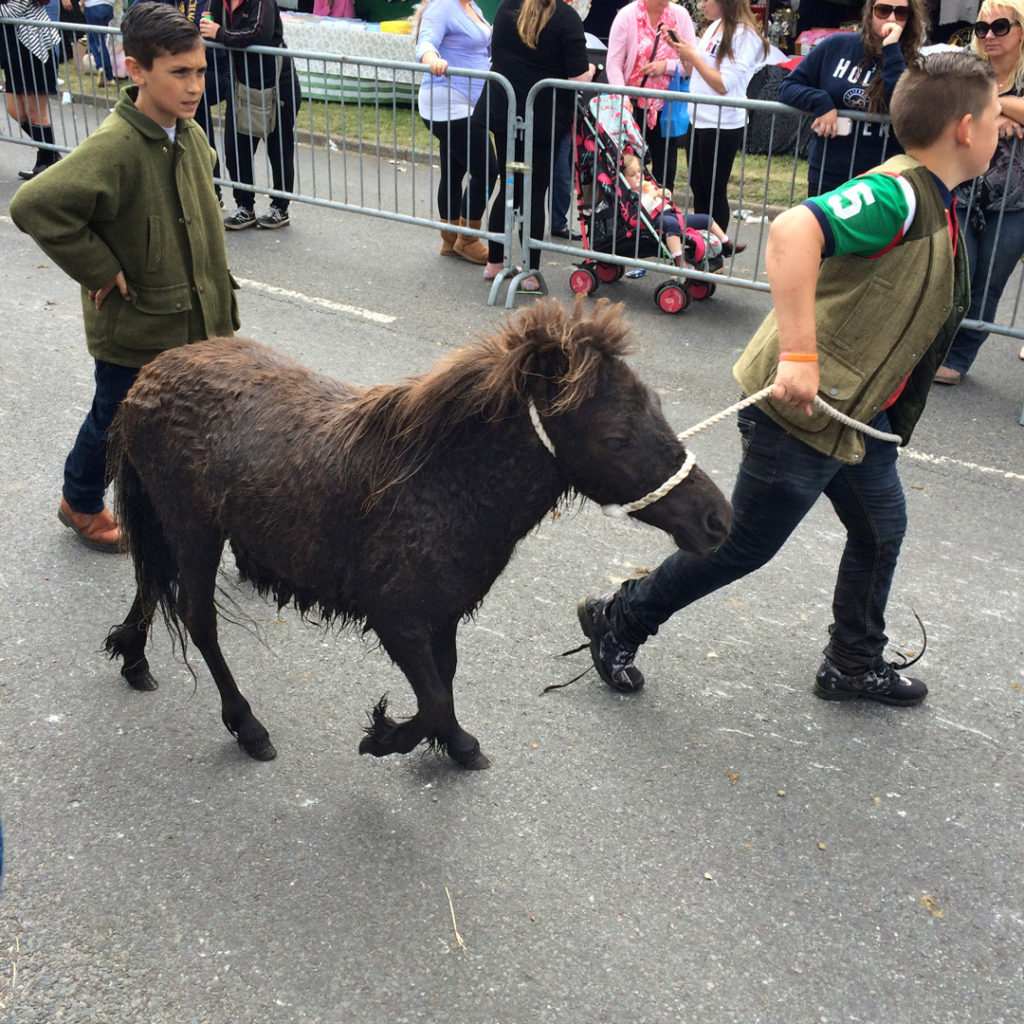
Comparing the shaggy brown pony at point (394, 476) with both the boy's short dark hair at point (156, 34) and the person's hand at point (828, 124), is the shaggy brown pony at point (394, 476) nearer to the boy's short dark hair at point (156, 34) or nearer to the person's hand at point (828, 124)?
the boy's short dark hair at point (156, 34)

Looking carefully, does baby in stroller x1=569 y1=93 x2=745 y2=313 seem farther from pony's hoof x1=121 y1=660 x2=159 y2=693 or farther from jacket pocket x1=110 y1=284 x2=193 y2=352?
pony's hoof x1=121 y1=660 x2=159 y2=693

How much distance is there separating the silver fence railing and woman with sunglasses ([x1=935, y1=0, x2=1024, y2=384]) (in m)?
0.12

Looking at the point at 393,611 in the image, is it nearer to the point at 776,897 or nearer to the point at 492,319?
the point at 776,897

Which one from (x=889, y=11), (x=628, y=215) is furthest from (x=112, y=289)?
(x=889, y=11)

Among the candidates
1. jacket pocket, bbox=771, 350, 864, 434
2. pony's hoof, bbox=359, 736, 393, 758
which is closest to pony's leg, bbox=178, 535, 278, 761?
pony's hoof, bbox=359, 736, 393, 758

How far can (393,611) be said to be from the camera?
2965 millimetres

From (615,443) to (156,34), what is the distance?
2.26 meters

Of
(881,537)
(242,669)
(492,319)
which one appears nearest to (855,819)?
(881,537)

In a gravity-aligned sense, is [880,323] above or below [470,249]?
above

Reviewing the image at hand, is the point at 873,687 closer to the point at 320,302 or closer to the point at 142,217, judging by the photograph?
the point at 142,217

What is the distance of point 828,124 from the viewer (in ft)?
22.7

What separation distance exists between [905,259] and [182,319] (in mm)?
2540

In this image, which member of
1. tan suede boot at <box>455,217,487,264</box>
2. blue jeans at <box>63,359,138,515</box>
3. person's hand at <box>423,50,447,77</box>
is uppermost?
person's hand at <box>423,50,447,77</box>

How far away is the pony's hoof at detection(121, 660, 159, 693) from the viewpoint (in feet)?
12.4
